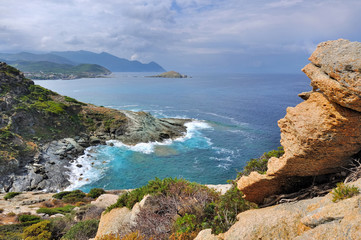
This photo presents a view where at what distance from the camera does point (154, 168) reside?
132 feet

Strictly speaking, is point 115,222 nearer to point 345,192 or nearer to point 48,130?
Result: point 345,192

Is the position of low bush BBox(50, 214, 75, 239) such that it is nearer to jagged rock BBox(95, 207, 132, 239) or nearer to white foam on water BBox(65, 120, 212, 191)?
jagged rock BBox(95, 207, 132, 239)

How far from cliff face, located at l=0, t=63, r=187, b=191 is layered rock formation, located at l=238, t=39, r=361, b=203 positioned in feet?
125

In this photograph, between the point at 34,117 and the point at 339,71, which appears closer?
the point at 339,71

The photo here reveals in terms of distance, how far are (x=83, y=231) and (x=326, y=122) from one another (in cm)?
1599

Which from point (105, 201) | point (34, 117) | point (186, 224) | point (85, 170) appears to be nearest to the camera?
point (186, 224)

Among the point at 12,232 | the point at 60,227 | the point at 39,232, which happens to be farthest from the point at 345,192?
the point at 12,232

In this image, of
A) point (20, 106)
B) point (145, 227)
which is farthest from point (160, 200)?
point (20, 106)

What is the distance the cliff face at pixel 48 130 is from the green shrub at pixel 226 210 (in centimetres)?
3424

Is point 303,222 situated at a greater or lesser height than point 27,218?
greater

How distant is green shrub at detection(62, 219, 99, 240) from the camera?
13245 mm

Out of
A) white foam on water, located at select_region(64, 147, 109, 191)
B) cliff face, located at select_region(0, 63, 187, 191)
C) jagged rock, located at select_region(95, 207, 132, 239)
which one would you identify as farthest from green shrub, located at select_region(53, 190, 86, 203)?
jagged rock, located at select_region(95, 207, 132, 239)

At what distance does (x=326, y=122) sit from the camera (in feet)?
20.4

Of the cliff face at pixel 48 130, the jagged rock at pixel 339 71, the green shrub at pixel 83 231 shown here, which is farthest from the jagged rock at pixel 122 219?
the cliff face at pixel 48 130
